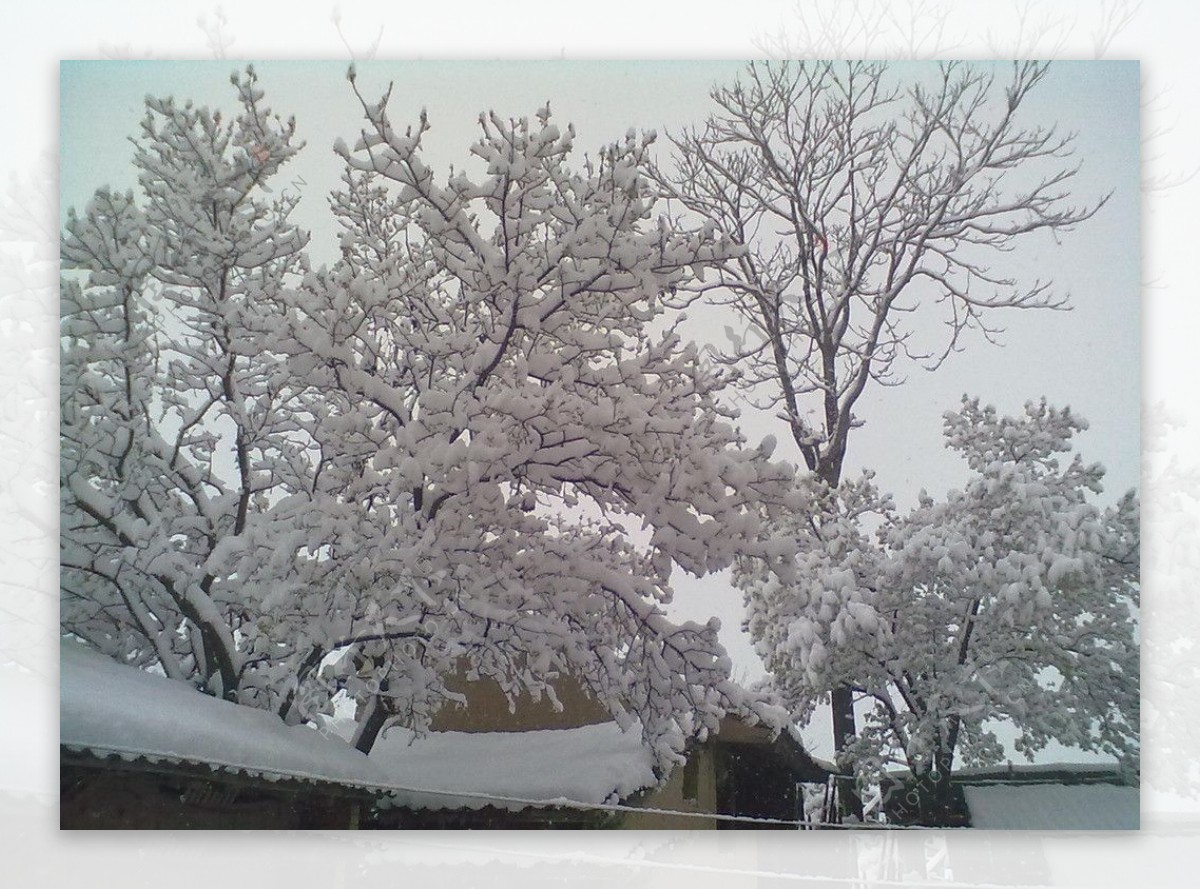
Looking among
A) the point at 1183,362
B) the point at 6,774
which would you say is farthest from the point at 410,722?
the point at 1183,362

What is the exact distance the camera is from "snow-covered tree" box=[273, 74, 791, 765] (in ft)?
14.7

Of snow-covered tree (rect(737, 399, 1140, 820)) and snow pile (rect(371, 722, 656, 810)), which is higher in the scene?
snow-covered tree (rect(737, 399, 1140, 820))

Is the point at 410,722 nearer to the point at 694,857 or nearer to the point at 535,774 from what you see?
the point at 535,774

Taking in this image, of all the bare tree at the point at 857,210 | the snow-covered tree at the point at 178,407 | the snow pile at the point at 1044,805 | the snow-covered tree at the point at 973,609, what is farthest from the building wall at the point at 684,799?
the snow-covered tree at the point at 178,407

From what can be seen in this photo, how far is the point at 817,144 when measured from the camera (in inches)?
182

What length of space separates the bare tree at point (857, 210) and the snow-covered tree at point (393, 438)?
0.19 metres

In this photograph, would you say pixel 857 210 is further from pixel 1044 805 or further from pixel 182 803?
pixel 182 803

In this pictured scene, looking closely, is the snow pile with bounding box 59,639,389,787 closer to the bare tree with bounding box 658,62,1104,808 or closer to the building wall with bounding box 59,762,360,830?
A: the building wall with bounding box 59,762,360,830

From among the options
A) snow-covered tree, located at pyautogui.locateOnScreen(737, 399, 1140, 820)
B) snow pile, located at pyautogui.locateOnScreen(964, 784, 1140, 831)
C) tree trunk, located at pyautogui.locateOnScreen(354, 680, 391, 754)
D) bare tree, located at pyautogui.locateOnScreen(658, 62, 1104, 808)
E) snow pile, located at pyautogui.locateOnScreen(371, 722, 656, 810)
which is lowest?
snow pile, located at pyautogui.locateOnScreen(964, 784, 1140, 831)

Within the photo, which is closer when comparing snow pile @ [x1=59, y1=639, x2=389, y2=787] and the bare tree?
snow pile @ [x1=59, y1=639, x2=389, y2=787]

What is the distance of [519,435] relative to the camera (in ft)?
14.8

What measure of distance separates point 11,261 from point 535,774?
2.28 meters

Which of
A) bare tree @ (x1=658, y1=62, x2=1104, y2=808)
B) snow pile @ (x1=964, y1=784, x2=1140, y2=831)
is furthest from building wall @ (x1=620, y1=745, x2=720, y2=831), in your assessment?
bare tree @ (x1=658, y1=62, x2=1104, y2=808)

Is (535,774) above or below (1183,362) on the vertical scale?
below
